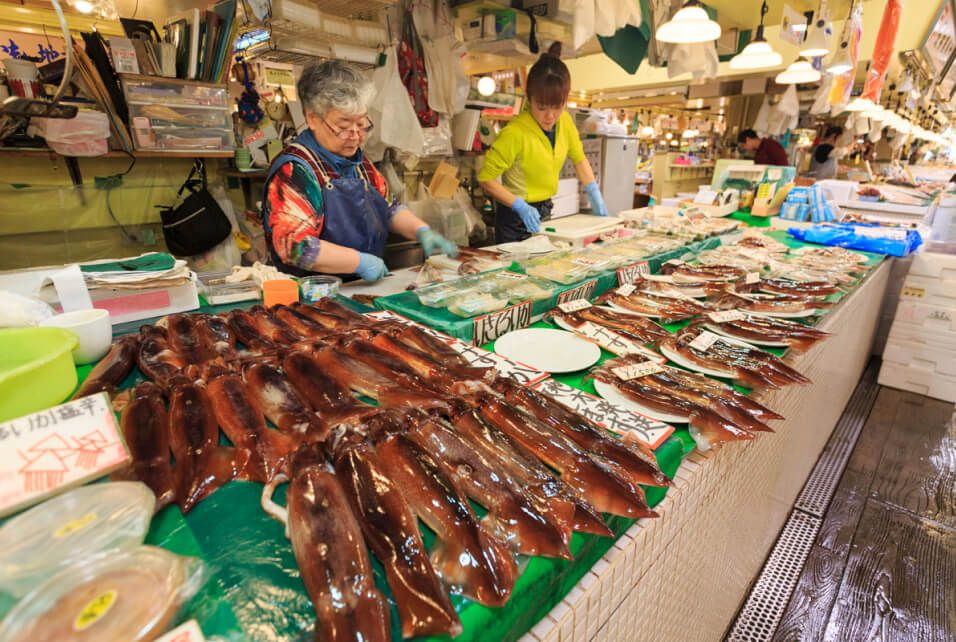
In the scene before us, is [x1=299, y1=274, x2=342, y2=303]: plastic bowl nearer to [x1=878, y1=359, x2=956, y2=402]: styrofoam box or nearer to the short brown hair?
the short brown hair

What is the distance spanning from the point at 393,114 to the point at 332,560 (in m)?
4.09

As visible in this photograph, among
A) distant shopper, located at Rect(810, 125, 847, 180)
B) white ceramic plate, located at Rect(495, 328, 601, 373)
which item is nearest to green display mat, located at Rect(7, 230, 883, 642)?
white ceramic plate, located at Rect(495, 328, 601, 373)

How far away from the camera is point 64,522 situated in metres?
0.69

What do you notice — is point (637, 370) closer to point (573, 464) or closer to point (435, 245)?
point (573, 464)

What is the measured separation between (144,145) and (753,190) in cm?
596

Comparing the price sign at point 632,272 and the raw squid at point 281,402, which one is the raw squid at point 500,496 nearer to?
the raw squid at point 281,402

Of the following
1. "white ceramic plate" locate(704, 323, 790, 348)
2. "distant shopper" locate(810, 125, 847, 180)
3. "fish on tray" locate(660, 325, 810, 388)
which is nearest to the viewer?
"fish on tray" locate(660, 325, 810, 388)

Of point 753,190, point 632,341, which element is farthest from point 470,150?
point 632,341

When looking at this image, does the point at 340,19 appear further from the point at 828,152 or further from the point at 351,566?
the point at 828,152

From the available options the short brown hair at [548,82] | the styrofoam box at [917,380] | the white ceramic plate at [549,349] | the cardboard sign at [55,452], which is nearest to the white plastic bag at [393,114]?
the short brown hair at [548,82]

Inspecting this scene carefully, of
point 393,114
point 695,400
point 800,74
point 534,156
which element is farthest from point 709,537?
point 800,74

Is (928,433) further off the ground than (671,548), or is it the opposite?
(671,548)

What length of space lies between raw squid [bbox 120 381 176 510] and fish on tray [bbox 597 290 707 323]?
68.0 inches

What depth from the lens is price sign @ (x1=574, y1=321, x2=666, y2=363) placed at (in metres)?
1.62
